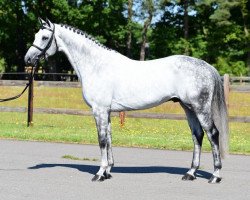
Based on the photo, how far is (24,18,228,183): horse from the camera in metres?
9.08

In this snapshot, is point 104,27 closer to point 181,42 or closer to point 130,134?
point 181,42

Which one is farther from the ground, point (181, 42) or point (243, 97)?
point (181, 42)

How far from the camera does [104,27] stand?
51.8m

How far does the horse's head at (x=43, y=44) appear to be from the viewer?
9.67 metres

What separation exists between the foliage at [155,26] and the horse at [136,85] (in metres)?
39.5

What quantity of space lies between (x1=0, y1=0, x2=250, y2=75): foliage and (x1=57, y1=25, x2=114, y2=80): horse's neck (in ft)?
129

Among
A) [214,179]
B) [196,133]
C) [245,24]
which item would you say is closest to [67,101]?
[196,133]

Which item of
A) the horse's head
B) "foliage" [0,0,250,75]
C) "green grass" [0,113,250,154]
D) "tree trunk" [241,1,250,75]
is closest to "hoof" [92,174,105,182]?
the horse's head

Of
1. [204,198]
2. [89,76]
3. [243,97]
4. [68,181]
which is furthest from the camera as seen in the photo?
[243,97]

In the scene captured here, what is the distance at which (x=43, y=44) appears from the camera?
31.8 ft

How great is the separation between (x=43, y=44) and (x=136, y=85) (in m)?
1.75

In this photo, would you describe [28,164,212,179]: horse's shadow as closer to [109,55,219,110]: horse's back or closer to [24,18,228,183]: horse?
[24,18,228,183]: horse

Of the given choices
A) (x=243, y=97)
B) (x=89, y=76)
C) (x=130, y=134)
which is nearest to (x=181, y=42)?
(x=243, y=97)

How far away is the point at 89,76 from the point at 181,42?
4615cm
